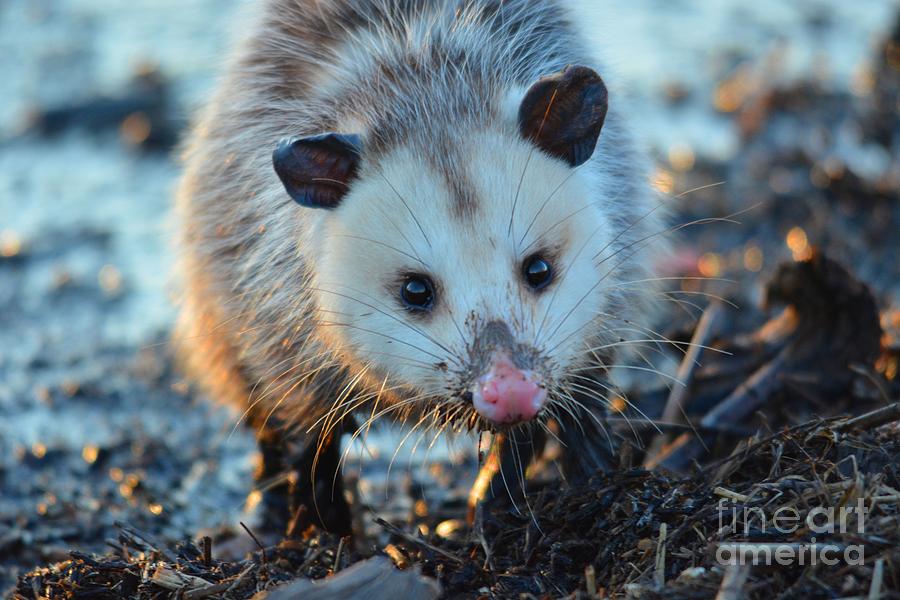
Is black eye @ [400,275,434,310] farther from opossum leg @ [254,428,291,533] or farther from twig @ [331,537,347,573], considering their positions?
opossum leg @ [254,428,291,533]

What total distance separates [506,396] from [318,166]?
0.71 m

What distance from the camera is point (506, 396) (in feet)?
7.40

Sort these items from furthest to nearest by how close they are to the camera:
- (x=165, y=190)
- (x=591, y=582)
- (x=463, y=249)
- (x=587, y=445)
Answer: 1. (x=165, y=190)
2. (x=587, y=445)
3. (x=463, y=249)
4. (x=591, y=582)

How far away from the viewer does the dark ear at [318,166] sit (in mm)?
2510

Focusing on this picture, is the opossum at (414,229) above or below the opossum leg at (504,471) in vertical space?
above

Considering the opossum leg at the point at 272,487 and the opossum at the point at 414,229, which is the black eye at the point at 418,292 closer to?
the opossum at the point at 414,229

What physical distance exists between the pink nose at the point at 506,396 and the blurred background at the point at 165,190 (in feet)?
2.83

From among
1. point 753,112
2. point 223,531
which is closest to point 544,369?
point 223,531

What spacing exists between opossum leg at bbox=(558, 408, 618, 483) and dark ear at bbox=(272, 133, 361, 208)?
2.88ft

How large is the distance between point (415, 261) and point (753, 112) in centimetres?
409

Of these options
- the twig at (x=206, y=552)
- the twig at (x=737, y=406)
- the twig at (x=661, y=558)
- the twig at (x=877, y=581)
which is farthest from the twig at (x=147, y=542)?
the twig at (x=877, y=581)

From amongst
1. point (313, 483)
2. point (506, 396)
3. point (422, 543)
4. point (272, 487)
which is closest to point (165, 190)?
point (272, 487)

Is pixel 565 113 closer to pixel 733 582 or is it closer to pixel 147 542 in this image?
pixel 733 582

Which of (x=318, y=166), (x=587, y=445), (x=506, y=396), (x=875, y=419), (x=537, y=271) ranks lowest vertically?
(x=587, y=445)
